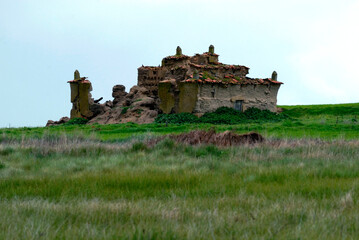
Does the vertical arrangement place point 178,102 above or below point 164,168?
above

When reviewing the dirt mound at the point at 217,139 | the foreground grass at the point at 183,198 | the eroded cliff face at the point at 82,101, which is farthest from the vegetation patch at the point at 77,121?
the foreground grass at the point at 183,198

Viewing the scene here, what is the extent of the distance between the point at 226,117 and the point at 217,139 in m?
14.8

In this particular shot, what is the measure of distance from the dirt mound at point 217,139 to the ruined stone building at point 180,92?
14572mm

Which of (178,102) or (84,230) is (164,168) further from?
(178,102)

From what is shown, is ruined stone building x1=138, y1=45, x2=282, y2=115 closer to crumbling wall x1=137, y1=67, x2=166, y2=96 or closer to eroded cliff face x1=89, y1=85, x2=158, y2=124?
crumbling wall x1=137, y1=67, x2=166, y2=96

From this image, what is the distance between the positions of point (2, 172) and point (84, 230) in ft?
19.4

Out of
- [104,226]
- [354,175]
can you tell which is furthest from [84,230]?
[354,175]

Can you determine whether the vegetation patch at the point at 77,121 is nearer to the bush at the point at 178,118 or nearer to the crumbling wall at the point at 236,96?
the bush at the point at 178,118

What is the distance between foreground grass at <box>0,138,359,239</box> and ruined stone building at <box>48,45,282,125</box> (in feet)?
62.0

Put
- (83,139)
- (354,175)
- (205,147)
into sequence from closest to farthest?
1. (354,175)
2. (205,147)
3. (83,139)

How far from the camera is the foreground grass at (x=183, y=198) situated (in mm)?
4500

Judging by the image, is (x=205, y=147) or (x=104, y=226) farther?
(x=205, y=147)

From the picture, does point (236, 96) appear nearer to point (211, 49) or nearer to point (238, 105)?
point (238, 105)

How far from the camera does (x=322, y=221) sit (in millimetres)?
4824
